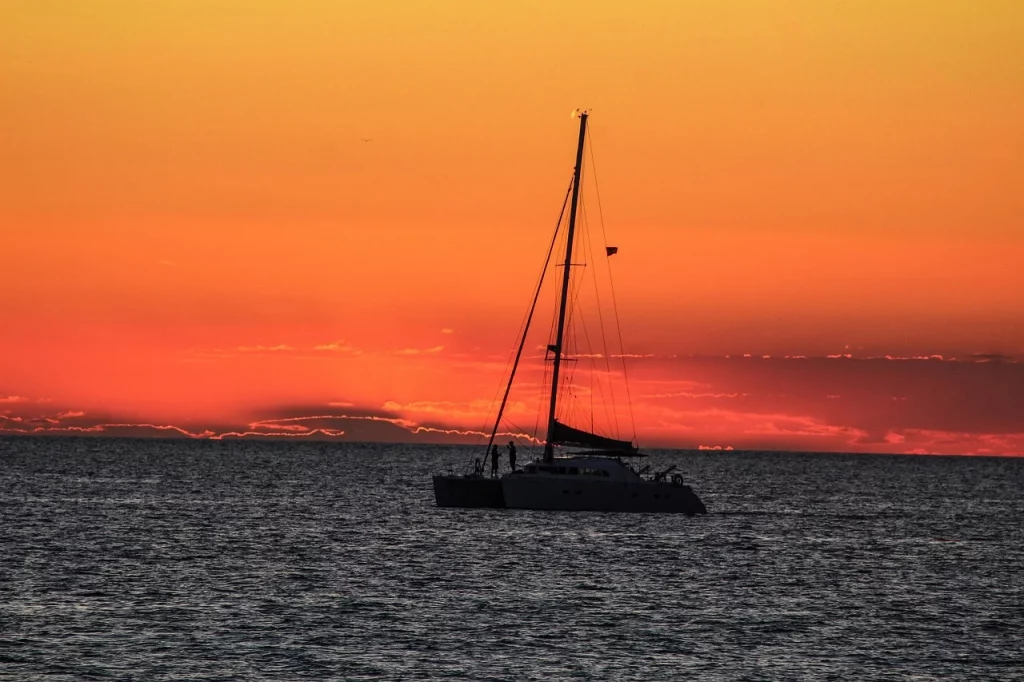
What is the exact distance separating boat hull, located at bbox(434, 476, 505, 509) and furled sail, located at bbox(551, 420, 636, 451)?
4.57 meters

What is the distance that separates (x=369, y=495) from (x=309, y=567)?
68.0 metres

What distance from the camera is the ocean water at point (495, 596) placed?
4853 cm

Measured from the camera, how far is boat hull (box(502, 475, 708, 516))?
91.2 meters

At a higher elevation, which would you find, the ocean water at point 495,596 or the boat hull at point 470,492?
the boat hull at point 470,492

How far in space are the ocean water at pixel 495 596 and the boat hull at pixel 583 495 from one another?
1.48m

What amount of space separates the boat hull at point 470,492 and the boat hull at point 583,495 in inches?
56.1

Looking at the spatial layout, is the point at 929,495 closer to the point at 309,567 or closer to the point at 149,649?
the point at 309,567

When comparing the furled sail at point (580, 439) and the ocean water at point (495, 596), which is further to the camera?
the furled sail at point (580, 439)

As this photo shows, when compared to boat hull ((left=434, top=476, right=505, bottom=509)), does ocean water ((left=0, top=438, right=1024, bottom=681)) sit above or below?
below

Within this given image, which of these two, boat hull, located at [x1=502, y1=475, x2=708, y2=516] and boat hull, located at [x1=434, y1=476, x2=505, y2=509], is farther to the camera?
boat hull, located at [x1=434, y1=476, x2=505, y2=509]

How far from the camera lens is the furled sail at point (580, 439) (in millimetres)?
91125

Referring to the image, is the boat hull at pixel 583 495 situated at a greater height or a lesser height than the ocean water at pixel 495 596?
greater

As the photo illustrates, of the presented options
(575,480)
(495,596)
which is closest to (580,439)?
(575,480)

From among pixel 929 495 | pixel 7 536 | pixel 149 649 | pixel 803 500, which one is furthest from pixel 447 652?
pixel 929 495
